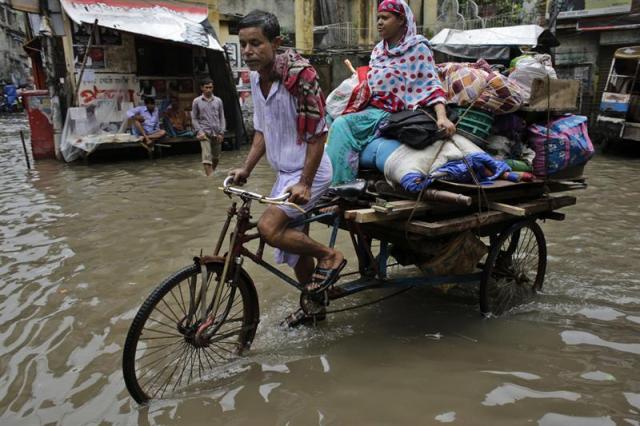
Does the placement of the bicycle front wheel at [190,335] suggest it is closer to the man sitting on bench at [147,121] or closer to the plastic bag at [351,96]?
the plastic bag at [351,96]

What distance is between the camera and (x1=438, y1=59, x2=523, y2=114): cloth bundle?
139 inches

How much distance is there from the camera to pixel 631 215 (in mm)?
6676

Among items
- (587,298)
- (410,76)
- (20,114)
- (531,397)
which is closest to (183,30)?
(410,76)

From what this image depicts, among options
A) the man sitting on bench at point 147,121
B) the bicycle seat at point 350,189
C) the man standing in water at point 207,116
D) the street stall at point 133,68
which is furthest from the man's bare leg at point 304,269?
the man sitting on bench at point 147,121

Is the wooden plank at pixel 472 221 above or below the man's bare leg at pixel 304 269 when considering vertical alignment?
above

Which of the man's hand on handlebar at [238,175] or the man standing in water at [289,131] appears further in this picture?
the man's hand on handlebar at [238,175]

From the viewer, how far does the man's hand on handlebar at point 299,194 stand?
2.87 metres

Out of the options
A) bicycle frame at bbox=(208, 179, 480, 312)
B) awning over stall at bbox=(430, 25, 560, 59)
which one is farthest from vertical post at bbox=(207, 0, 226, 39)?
bicycle frame at bbox=(208, 179, 480, 312)

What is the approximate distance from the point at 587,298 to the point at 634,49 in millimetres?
9640

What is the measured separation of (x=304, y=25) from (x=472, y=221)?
52.5ft

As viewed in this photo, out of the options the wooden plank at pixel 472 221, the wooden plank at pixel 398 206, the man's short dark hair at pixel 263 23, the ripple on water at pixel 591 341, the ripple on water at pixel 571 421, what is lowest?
the ripple on water at pixel 591 341

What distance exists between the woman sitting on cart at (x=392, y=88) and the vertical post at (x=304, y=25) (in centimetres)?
1471

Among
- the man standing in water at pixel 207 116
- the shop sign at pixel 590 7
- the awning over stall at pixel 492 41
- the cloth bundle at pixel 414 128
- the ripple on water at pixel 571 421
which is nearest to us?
the ripple on water at pixel 571 421

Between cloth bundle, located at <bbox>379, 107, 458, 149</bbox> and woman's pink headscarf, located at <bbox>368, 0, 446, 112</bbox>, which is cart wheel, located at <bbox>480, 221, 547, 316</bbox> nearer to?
cloth bundle, located at <bbox>379, 107, 458, 149</bbox>
